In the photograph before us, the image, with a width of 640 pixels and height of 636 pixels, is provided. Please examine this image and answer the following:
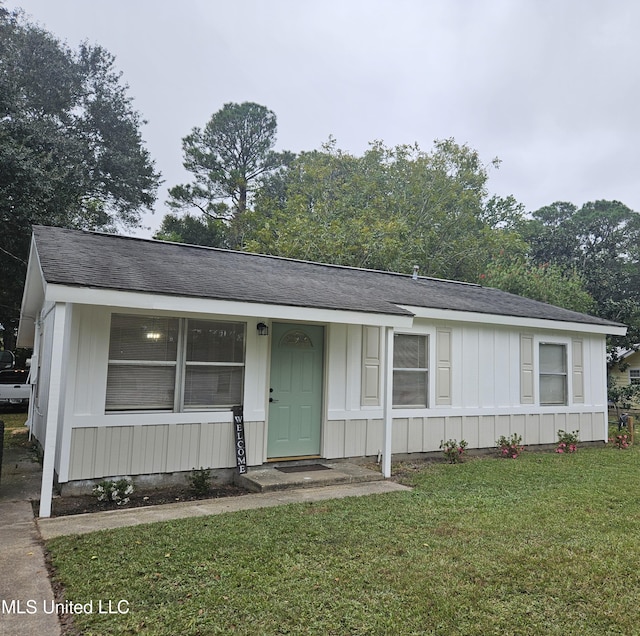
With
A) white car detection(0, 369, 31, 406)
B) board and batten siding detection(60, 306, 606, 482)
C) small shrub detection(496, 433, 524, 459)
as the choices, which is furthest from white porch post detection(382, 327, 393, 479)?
white car detection(0, 369, 31, 406)

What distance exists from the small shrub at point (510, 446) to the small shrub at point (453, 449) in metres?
0.73

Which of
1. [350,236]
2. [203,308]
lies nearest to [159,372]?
[203,308]

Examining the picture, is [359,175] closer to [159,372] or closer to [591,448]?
[591,448]

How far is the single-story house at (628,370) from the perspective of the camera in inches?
747

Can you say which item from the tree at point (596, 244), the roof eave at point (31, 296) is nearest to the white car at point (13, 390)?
the roof eave at point (31, 296)

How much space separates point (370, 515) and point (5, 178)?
14.1 meters

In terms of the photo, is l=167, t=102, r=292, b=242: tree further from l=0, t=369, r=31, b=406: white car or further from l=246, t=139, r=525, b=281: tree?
l=0, t=369, r=31, b=406: white car

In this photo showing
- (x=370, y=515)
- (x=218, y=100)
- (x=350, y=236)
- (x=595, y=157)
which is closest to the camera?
(x=370, y=515)

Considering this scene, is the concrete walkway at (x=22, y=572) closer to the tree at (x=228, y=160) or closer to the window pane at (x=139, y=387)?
the window pane at (x=139, y=387)

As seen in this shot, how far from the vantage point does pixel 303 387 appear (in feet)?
21.9

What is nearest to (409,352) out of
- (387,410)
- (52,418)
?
(387,410)

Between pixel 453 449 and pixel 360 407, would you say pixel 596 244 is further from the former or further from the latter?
pixel 360 407

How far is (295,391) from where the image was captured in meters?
6.60

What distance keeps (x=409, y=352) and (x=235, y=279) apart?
3052 millimetres
